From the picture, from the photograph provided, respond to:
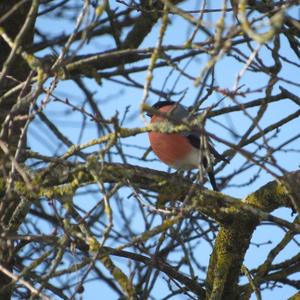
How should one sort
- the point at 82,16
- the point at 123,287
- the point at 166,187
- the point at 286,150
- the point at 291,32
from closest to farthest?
the point at 82,16 → the point at 123,287 → the point at 166,187 → the point at 291,32 → the point at 286,150

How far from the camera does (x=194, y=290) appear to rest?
3406 mm

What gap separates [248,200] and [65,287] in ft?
4.98

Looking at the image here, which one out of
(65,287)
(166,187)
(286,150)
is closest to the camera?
(166,187)

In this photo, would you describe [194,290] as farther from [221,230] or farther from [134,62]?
[134,62]

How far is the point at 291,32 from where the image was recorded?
3730 mm

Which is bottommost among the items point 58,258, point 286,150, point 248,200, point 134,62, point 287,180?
point 58,258

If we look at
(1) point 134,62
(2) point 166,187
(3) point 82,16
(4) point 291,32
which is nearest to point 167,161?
(1) point 134,62

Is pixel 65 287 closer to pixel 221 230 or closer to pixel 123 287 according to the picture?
pixel 221 230

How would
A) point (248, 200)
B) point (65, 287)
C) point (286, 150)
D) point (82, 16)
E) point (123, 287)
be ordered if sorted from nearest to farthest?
1. point (82, 16)
2. point (123, 287)
3. point (248, 200)
4. point (286, 150)
5. point (65, 287)

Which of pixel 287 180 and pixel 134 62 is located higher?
pixel 134 62

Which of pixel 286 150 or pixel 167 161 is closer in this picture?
pixel 286 150

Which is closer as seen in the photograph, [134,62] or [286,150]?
[286,150]

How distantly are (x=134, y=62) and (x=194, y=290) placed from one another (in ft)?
6.08

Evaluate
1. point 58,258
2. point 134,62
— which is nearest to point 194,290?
point 58,258
